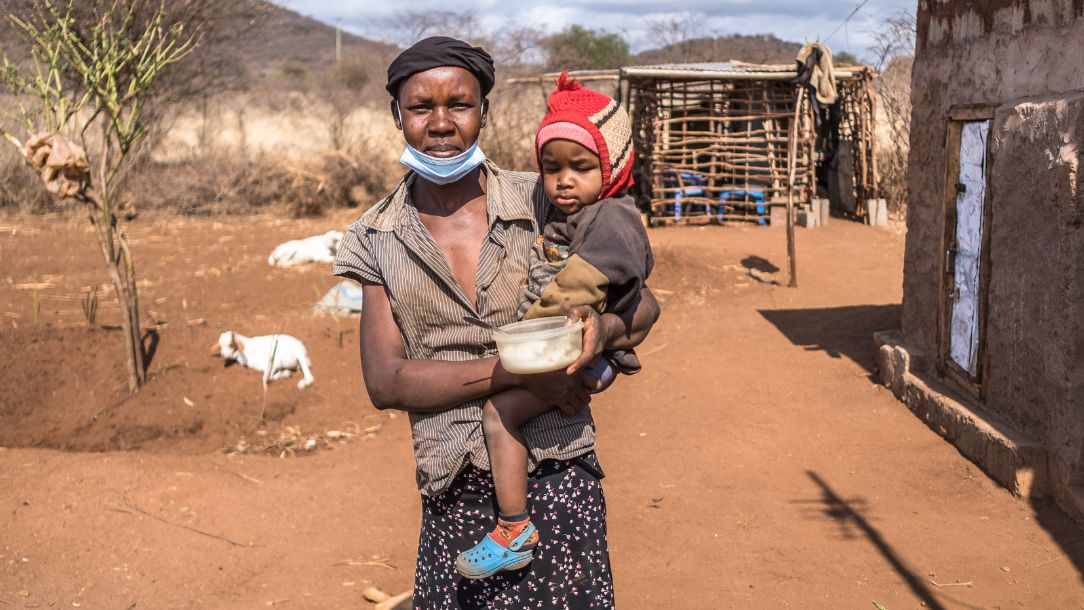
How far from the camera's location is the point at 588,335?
179 cm

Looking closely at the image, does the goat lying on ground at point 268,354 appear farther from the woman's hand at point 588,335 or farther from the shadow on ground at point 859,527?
the woman's hand at point 588,335

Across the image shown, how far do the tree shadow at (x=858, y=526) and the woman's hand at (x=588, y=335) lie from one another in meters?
2.69

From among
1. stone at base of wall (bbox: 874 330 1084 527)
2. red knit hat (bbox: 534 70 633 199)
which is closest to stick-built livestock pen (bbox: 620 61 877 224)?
stone at base of wall (bbox: 874 330 1084 527)

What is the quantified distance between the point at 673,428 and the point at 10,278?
7.73m

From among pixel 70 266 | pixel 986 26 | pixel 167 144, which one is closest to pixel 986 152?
pixel 986 26

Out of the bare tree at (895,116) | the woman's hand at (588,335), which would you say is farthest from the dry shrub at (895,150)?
the woman's hand at (588,335)

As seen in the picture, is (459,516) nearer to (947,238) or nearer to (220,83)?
(947,238)

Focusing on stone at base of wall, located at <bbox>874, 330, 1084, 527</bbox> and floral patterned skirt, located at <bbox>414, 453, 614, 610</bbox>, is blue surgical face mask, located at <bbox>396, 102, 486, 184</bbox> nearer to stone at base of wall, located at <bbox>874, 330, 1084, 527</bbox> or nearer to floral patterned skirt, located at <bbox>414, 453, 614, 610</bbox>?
floral patterned skirt, located at <bbox>414, 453, 614, 610</bbox>

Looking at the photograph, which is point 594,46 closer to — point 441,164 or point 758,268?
point 758,268

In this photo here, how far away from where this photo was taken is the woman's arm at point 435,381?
1.84 m

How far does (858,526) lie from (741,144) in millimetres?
9611

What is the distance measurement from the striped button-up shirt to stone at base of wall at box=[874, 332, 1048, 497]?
3.36 m

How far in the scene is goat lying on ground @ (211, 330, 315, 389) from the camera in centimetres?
689

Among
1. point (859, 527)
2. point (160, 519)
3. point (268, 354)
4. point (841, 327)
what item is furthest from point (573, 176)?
point (841, 327)
